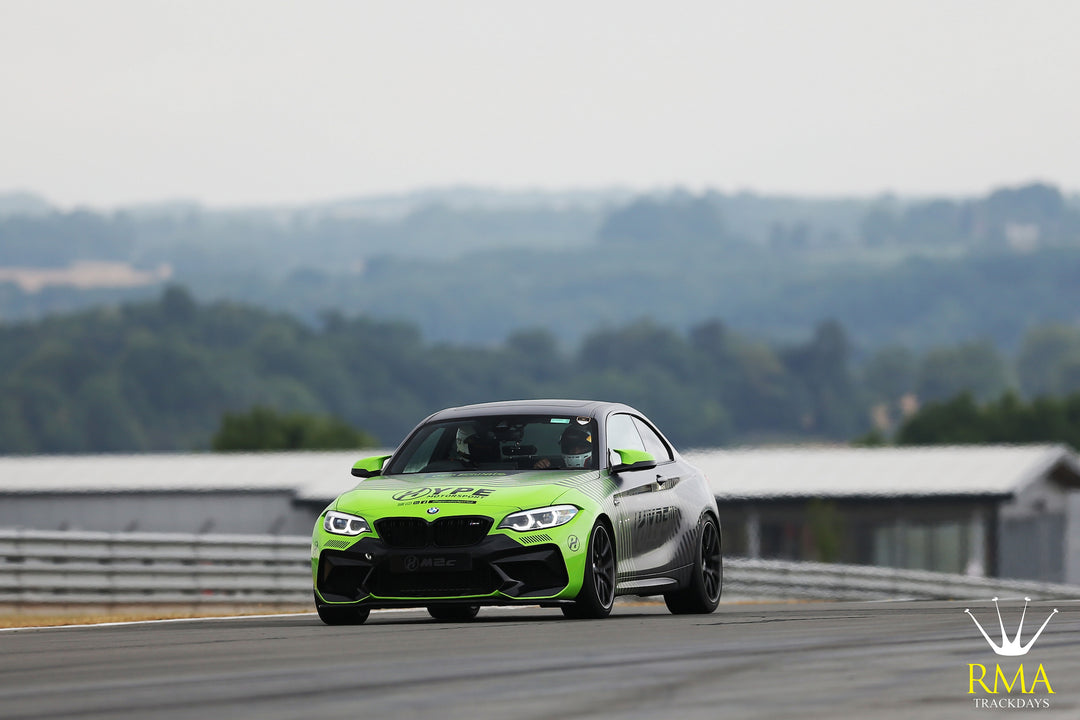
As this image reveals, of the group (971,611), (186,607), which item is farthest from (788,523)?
(971,611)

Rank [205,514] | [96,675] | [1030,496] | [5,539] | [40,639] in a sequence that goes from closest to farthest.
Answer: [96,675], [40,639], [5,539], [1030,496], [205,514]

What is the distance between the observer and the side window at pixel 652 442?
1372 cm

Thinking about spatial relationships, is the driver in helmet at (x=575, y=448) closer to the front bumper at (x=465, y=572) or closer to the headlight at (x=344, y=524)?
the front bumper at (x=465, y=572)

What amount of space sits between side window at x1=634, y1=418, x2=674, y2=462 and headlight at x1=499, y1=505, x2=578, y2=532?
1931mm

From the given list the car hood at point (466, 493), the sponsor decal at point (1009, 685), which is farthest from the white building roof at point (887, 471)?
the sponsor decal at point (1009, 685)

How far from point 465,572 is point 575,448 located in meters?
1.48

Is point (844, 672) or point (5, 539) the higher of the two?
point (844, 672)

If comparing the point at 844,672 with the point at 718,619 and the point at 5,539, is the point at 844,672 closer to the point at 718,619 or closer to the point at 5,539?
the point at 718,619

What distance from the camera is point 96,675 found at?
875cm

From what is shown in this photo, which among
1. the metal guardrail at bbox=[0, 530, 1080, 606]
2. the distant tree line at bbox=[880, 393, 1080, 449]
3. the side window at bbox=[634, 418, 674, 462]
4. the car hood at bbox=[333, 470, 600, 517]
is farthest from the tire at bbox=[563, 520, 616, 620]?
the distant tree line at bbox=[880, 393, 1080, 449]

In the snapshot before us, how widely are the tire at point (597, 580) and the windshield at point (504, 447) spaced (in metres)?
0.69

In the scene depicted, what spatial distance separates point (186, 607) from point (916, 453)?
30.9m

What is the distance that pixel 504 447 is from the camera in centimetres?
1281

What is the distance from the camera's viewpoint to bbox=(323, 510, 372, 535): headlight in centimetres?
1183
